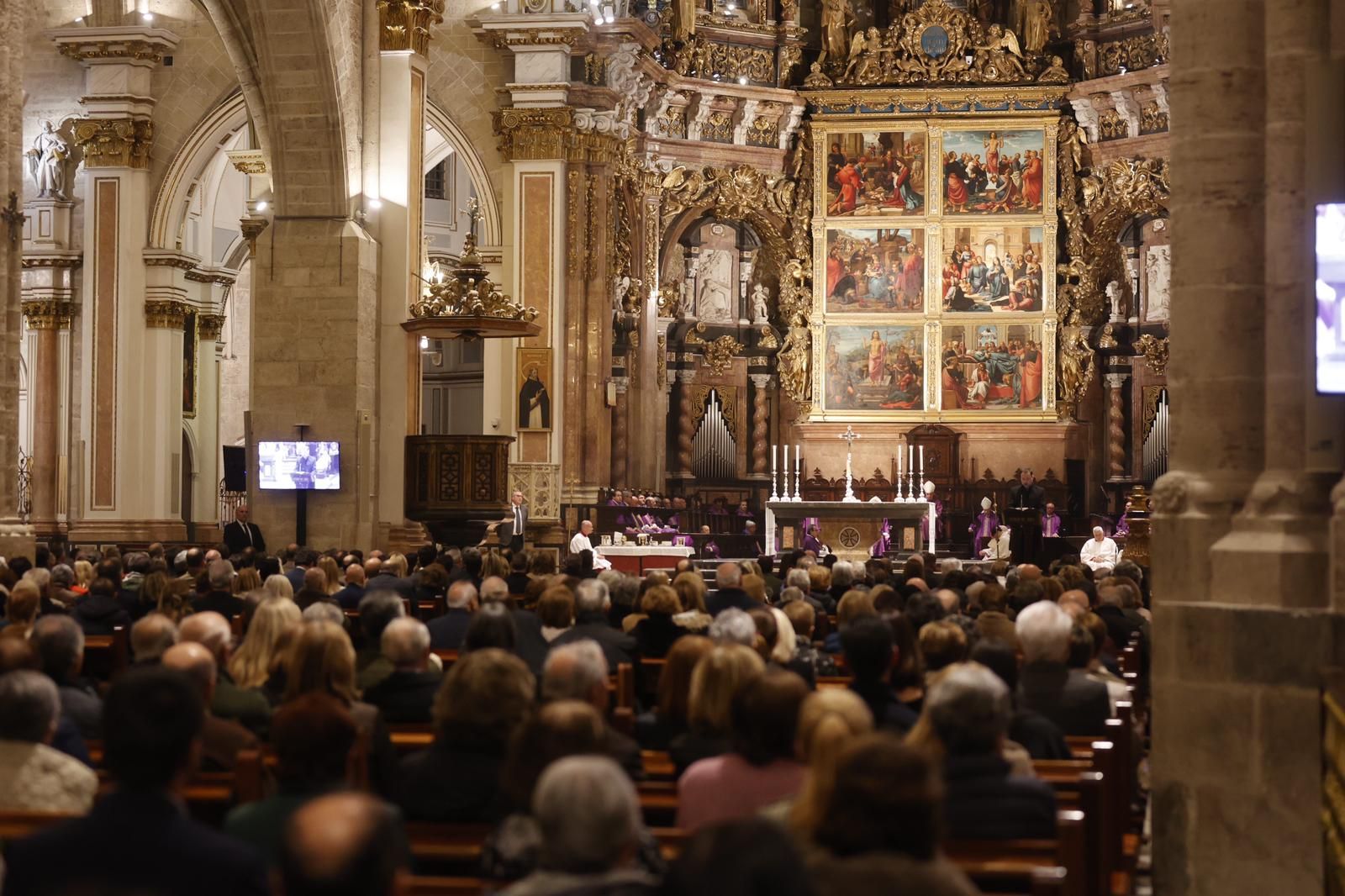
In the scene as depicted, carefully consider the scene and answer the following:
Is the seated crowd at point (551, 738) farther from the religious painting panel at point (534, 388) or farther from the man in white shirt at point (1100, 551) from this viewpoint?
the religious painting panel at point (534, 388)

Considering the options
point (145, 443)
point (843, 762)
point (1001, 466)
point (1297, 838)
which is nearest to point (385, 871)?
point (843, 762)

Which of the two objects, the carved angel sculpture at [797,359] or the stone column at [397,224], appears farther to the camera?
the carved angel sculpture at [797,359]

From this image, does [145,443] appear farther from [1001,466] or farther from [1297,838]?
[1297,838]

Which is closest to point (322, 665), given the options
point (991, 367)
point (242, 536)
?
point (242, 536)

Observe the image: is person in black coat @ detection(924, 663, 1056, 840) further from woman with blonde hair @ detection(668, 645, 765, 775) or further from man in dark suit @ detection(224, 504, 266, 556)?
man in dark suit @ detection(224, 504, 266, 556)

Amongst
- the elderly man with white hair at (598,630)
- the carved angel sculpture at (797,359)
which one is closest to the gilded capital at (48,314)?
the carved angel sculpture at (797,359)

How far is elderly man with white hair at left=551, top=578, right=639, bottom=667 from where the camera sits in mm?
9336

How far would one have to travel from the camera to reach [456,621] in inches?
401

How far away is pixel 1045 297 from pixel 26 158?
55.1 feet

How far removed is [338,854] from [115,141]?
24.8m

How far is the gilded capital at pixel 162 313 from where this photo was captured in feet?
88.7

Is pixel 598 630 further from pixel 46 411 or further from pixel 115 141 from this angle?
pixel 46 411

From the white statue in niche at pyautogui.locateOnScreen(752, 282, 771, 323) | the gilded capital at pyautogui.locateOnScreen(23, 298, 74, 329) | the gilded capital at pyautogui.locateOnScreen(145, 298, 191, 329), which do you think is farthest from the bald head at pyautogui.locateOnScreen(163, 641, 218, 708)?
the white statue in niche at pyautogui.locateOnScreen(752, 282, 771, 323)

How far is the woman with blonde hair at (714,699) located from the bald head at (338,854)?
110 inches
